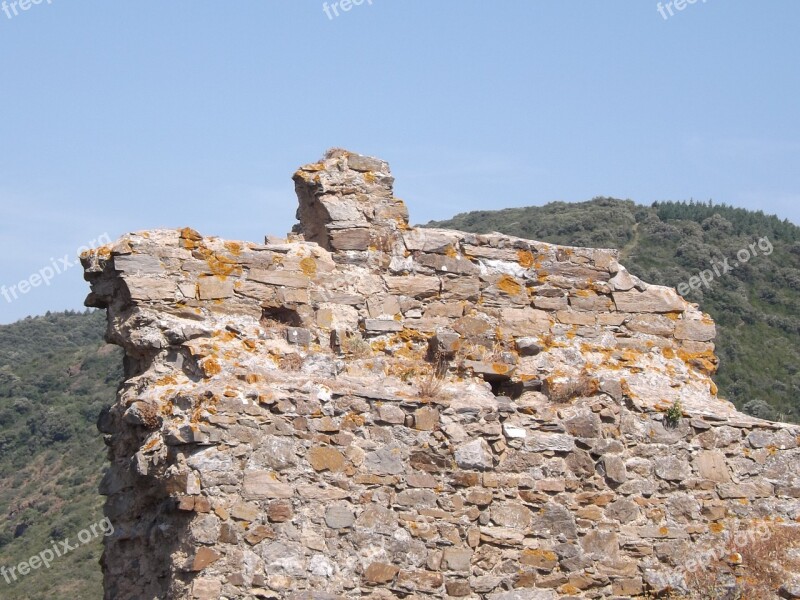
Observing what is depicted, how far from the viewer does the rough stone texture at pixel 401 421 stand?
7.59m

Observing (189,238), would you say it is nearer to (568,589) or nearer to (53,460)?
(568,589)

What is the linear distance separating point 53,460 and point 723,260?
51.8 feet

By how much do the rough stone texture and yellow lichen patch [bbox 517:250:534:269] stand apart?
20 millimetres

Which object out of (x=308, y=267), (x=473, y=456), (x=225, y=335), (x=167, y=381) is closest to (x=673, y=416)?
(x=473, y=456)

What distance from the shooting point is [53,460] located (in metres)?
24.0

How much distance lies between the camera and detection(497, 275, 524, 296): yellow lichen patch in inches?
356

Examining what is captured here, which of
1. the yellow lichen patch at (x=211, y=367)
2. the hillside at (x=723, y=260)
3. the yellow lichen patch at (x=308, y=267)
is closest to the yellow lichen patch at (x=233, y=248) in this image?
the yellow lichen patch at (x=308, y=267)

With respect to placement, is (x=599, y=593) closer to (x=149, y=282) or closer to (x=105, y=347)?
(x=149, y=282)

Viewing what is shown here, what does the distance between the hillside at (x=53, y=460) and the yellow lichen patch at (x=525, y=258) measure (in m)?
11.5

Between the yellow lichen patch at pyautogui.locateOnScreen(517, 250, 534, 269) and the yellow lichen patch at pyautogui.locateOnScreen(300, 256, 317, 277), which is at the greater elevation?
the yellow lichen patch at pyautogui.locateOnScreen(300, 256, 317, 277)

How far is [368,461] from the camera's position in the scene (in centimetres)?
787

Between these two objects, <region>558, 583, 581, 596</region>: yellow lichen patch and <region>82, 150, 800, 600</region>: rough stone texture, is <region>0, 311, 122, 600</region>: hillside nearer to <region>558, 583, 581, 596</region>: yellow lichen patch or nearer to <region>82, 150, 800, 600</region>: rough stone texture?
<region>82, 150, 800, 600</region>: rough stone texture

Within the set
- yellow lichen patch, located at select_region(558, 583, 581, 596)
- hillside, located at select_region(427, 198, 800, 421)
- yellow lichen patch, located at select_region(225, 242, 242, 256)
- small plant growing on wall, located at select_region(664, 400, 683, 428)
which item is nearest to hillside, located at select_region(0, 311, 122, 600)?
yellow lichen patch, located at select_region(225, 242, 242, 256)

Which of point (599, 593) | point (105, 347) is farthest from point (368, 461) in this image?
point (105, 347)
